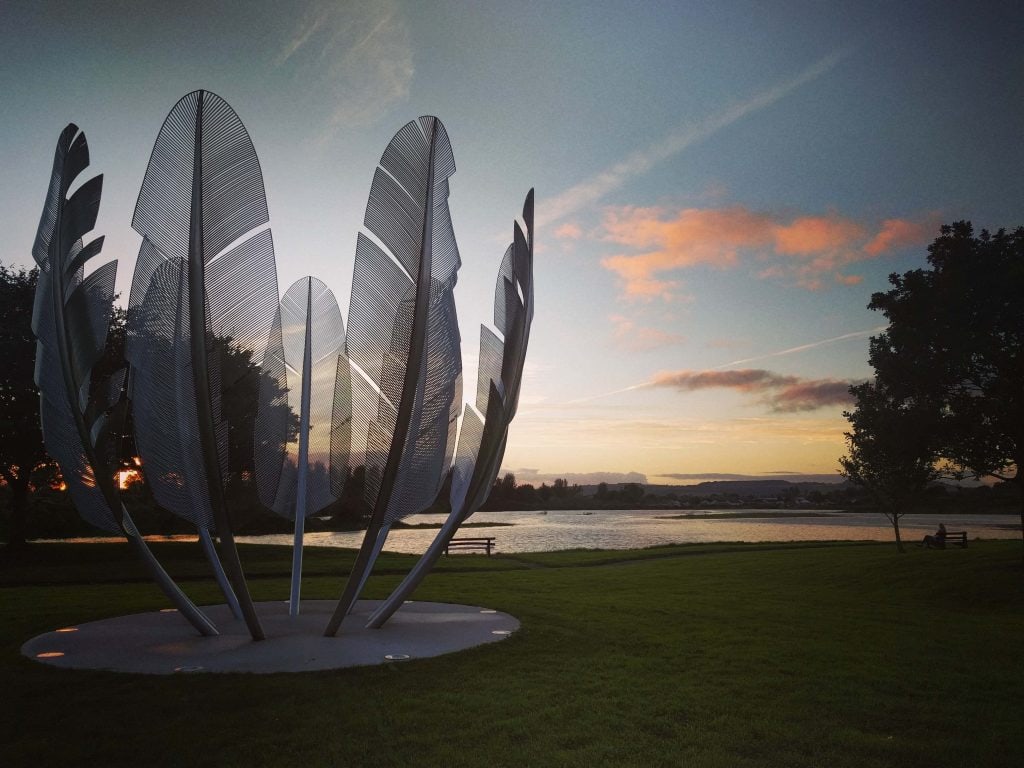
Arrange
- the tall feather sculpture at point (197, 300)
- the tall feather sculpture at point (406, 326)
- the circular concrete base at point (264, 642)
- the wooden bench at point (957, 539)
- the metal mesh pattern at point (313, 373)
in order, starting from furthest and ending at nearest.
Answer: the wooden bench at point (957, 539) < the metal mesh pattern at point (313, 373) < the tall feather sculpture at point (406, 326) < the tall feather sculpture at point (197, 300) < the circular concrete base at point (264, 642)

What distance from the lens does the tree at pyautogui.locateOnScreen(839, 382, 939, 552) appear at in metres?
20.5

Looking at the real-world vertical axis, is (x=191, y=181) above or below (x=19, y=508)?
above

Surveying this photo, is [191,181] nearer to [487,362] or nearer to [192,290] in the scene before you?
[192,290]

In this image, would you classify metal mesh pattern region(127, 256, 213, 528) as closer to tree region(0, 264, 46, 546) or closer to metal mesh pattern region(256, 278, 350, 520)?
metal mesh pattern region(256, 278, 350, 520)

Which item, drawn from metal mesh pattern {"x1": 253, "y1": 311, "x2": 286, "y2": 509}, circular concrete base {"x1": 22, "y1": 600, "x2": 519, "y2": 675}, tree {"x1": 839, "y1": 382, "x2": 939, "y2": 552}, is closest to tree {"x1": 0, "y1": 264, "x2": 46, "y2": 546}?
circular concrete base {"x1": 22, "y1": 600, "x2": 519, "y2": 675}

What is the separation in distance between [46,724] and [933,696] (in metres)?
8.22

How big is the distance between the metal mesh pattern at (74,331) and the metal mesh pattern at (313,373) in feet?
8.78

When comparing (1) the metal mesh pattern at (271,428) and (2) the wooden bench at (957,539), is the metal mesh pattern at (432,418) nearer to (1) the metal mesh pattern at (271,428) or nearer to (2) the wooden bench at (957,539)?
(1) the metal mesh pattern at (271,428)

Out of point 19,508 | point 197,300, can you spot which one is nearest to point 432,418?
point 197,300

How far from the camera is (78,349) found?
330 inches

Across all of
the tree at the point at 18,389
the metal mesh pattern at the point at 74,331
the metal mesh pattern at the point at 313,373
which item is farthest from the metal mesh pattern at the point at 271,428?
the tree at the point at 18,389

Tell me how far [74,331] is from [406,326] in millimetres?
4138

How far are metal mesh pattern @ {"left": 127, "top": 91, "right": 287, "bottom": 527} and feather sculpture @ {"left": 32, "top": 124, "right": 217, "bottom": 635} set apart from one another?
0.56 metres

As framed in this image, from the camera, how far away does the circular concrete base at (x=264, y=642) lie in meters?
7.46
